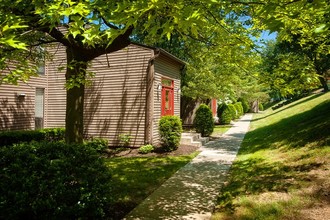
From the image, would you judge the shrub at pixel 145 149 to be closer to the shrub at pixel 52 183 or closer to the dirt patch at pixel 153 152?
the dirt patch at pixel 153 152

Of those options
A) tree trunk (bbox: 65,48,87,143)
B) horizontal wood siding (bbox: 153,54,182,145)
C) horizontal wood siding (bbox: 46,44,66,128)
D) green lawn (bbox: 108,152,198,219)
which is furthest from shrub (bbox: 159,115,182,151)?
horizontal wood siding (bbox: 46,44,66,128)

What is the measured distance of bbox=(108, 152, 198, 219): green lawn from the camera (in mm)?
6082

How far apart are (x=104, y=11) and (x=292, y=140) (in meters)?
9.56

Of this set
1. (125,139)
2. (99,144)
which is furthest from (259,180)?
(99,144)

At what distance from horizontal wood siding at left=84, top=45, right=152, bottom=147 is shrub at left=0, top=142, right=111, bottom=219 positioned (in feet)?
26.8

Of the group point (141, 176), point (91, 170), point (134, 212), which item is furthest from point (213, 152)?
point (91, 170)

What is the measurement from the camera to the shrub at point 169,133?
12289 mm

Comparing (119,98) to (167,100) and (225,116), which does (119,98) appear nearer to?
(167,100)

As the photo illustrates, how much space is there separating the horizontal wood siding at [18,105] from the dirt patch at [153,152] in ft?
17.2

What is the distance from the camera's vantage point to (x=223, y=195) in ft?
21.0

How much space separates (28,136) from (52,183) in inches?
369

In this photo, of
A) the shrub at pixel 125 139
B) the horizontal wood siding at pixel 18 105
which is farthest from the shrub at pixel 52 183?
the horizontal wood siding at pixel 18 105

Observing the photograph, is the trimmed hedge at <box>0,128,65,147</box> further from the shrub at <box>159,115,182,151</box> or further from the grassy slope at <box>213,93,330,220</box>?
the grassy slope at <box>213,93,330,220</box>

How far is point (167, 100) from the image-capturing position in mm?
15258
